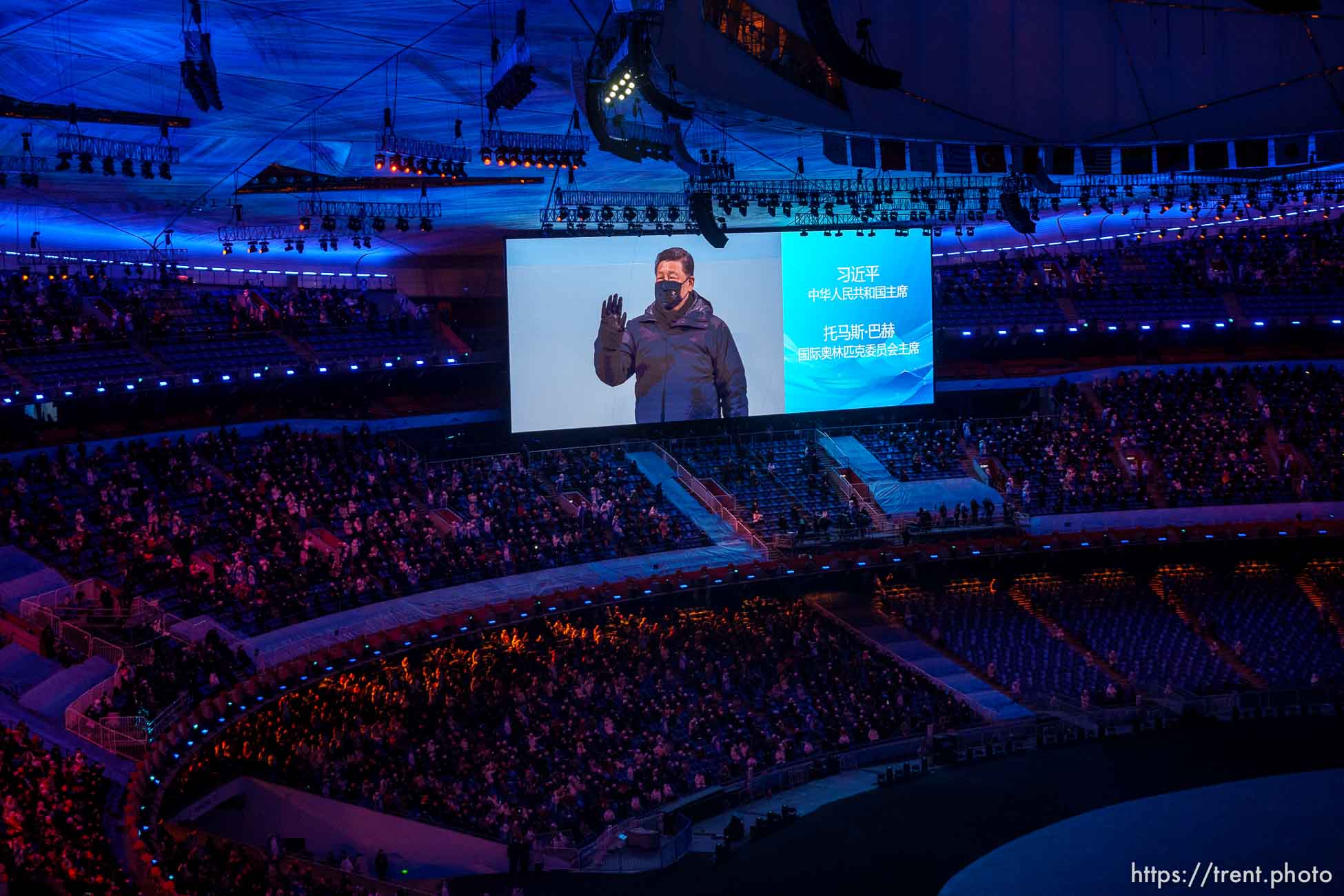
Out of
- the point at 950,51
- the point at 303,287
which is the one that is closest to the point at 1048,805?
the point at 950,51

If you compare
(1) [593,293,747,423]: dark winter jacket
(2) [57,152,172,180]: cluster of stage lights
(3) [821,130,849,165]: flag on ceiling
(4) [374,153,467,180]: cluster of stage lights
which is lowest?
(1) [593,293,747,423]: dark winter jacket

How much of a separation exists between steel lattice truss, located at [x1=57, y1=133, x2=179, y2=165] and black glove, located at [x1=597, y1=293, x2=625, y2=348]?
43.5ft

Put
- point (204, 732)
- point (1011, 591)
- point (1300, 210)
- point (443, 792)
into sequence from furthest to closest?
point (1300, 210), point (1011, 591), point (443, 792), point (204, 732)

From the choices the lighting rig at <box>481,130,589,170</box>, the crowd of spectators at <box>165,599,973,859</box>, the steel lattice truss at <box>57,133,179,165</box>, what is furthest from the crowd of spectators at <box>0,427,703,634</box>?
the lighting rig at <box>481,130,589,170</box>

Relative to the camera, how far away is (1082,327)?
140 ft

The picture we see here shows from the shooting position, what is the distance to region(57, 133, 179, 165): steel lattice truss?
2230 cm

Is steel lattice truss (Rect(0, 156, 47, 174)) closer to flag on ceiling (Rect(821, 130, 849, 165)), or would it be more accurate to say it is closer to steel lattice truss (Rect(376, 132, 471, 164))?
steel lattice truss (Rect(376, 132, 471, 164))

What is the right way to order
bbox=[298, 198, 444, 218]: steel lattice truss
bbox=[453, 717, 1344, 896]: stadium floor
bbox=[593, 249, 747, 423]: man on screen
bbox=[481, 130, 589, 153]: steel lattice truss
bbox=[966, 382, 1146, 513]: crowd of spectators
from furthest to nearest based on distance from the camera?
bbox=[966, 382, 1146, 513]: crowd of spectators → bbox=[593, 249, 747, 423]: man on screen → bbox=[298, 198, 444, 218]: steel lattice truss → bbox=[481, 130, 589, 153]: steel lattice truss → bbox=[453, 717, 1344, 896]: stadium floor

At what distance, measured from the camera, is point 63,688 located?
22.6 meters

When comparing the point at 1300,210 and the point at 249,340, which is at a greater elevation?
the point at 1300,210

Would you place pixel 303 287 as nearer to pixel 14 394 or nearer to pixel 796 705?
pixel 14 394

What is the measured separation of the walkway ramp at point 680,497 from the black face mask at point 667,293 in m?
3.86

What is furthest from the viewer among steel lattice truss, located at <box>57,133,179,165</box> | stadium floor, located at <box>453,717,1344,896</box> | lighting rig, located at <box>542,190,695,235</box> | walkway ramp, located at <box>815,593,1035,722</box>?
lighting rig, located at <box>542,190,695,235</box>

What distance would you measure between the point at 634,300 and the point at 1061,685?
1344cm
